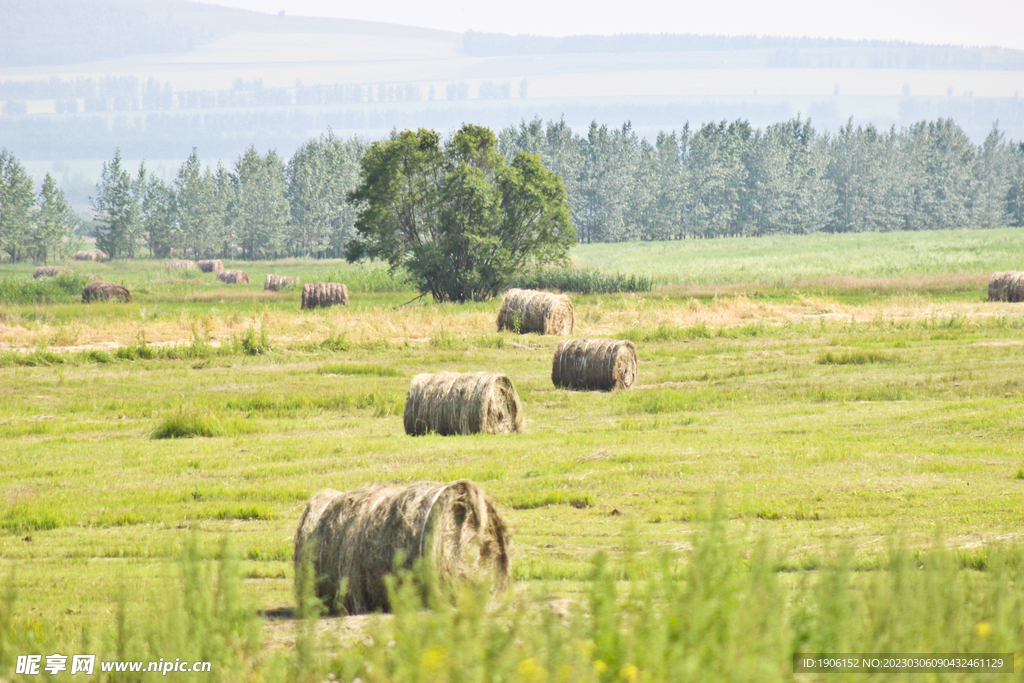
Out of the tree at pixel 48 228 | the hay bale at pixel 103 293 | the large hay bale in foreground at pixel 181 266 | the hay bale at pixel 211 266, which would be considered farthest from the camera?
the tree at pixel 48 228

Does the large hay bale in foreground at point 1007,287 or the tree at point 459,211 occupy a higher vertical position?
the tree at point 459,211

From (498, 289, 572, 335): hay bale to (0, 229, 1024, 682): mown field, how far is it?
116 centimetres

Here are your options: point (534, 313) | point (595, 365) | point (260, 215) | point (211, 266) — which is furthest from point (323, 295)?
point (260, 215)

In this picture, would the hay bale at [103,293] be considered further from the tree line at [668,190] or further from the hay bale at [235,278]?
the tree line at [668,190]

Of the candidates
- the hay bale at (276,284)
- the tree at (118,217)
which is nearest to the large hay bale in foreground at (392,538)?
the hay bale at (276,284)

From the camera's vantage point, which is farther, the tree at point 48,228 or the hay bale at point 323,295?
the tree at point 48,228

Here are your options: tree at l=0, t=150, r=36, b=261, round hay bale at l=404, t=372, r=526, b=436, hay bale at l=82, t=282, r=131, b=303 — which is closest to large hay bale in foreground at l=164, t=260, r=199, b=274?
tree at l=0, t=150, r=36, b=261

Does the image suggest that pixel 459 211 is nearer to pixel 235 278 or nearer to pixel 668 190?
pixel 235 278

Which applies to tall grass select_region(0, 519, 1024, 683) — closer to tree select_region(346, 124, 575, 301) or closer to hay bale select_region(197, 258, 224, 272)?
tree select_region(346, 124, 575, 301)

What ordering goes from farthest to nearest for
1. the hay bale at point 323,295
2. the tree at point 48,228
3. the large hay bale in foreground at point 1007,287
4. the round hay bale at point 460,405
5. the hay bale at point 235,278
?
the tree at point 48,228
the hay bale at point 235,278
the hay bale at point 323,295
the large hay bale in foreground at point 1007,287
the round hay bale at point 460,405

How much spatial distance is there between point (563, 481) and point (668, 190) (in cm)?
13386

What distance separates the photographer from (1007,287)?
4172 cm

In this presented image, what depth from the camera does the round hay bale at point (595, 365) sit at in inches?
889

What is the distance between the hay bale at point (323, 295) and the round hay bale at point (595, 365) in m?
23.4
